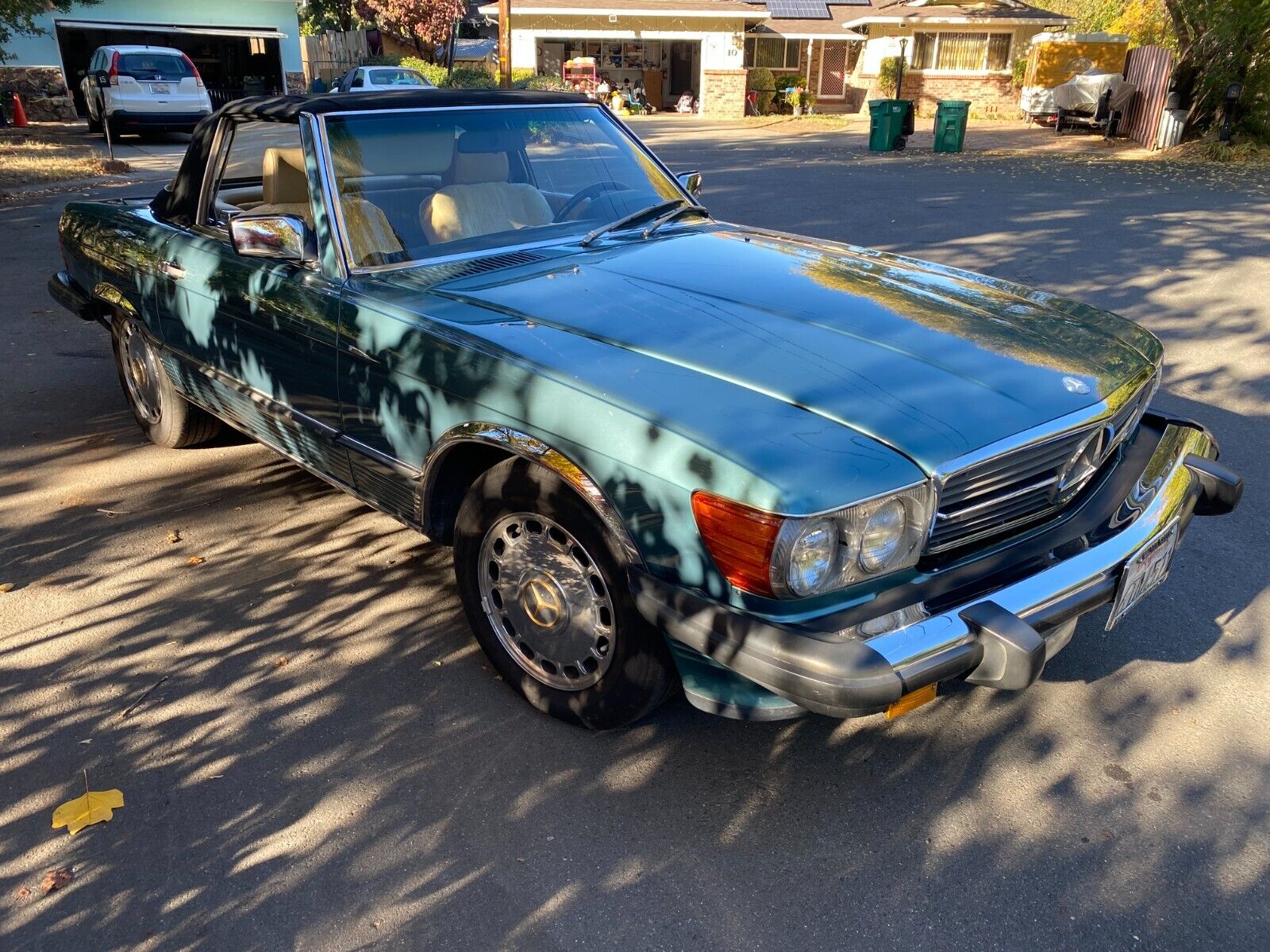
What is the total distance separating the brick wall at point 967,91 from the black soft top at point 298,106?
3291 cm

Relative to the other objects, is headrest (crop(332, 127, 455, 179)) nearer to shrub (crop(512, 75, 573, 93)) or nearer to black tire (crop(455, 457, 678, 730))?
black tire (crop(455, 457, 678, 730))

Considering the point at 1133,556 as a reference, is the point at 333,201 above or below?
above

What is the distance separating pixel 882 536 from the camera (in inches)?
94.4

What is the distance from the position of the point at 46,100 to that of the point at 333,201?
29085mm

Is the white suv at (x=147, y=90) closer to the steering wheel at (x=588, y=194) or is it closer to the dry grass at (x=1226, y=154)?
the steering wheel at (x=588, y=194)

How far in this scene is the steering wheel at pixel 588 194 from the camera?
4059 mm

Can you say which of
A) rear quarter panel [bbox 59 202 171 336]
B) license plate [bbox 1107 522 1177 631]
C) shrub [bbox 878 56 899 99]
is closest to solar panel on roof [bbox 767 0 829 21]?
shrub [bbox 878 56 899 99]

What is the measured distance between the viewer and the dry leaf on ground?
2.47 m

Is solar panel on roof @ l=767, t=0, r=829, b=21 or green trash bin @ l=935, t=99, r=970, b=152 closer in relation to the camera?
green trash bin @ l=935, t=99, r=970, b=152

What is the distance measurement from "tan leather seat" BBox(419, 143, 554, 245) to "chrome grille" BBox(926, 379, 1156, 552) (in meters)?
2.15

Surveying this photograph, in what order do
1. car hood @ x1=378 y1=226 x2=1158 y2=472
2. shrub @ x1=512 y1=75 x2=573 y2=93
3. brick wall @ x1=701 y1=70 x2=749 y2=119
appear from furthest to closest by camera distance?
1. brick wall @ x1=701 y1=70 x2=749 y2=119
2. shrub @ x1=512 y1=75 x2=573 y2=93
3. car hood @ x1=378 y1=226 x2=1158 y2=472

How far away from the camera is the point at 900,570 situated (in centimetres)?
246

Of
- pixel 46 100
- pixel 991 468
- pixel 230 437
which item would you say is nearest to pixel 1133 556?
pixel 991 468

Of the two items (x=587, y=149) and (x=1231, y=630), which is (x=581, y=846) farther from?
(x=587, y=149)
